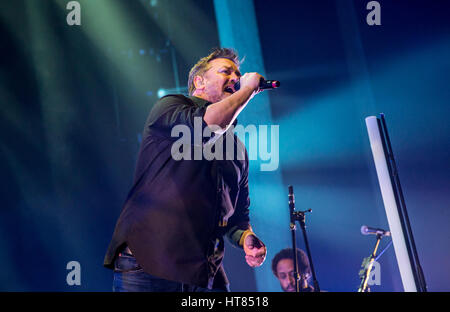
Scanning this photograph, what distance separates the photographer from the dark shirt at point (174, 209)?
128 cm

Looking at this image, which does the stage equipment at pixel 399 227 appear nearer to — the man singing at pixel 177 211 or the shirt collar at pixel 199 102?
the man singing at pixel 177 211

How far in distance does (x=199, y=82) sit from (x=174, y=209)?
86 cm

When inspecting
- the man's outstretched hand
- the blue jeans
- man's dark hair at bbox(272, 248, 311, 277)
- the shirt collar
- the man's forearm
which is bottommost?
the blue jeans

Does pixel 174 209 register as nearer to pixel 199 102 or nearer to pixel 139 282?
pixel 139 282

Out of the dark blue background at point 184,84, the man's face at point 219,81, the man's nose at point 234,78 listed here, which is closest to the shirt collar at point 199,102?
the man's face at point 219,81

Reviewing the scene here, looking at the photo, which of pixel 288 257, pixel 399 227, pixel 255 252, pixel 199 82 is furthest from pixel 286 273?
pixel 199 82

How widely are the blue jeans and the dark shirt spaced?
0.03 meters

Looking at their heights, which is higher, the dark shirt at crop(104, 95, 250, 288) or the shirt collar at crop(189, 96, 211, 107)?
the shirt collar at crop(189, 96, 211, 107)

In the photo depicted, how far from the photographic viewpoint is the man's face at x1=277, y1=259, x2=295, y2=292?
3938mm

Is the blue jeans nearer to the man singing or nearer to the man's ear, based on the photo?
the man singing

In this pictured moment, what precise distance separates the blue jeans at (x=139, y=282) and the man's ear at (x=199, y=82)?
98cm

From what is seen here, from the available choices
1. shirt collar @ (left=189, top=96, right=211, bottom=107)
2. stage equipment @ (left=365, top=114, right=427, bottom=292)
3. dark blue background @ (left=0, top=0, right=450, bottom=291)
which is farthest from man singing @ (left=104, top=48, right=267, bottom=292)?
dark blue background @ (left=0, top=0, right=450, bottom=291)

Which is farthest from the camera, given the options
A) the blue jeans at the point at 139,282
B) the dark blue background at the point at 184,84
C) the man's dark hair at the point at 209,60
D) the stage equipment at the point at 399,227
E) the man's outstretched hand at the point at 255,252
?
the dark blue background at the point at 184,84

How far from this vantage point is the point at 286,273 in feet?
13.0
